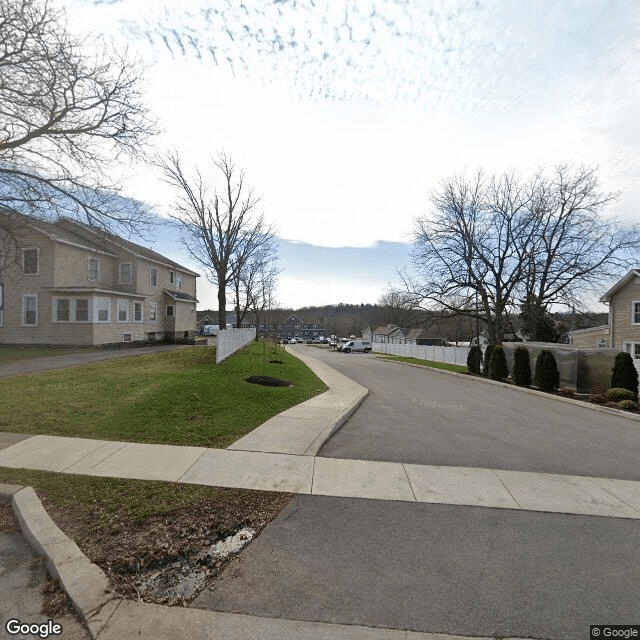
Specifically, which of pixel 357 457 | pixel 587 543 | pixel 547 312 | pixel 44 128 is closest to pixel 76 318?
pixel 44 128

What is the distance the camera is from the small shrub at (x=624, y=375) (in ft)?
39.3

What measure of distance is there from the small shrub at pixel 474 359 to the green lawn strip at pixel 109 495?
19825 mm

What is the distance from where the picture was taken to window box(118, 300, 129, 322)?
24.6 meters

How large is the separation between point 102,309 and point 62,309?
211cm

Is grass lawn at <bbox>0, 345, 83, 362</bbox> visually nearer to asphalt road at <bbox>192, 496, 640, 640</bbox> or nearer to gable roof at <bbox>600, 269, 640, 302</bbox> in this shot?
asphalt road at <bbox>192, 496, 640, 640</bbox>

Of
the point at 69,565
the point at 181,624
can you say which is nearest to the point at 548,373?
the point at 181,624

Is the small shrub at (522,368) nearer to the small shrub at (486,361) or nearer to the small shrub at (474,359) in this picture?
the small shrub at (486,361)

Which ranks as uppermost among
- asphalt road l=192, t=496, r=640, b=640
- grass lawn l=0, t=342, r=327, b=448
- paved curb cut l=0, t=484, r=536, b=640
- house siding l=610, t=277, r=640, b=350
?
house siding l=610, t=277, r=640, b=350

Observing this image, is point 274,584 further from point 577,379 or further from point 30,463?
→ point 577,379

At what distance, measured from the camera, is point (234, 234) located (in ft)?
69.3

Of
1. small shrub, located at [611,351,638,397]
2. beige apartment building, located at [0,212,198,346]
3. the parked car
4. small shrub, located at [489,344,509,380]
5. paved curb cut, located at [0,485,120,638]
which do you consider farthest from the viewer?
the parked car

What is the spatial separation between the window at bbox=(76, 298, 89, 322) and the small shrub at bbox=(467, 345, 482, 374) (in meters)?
23.3

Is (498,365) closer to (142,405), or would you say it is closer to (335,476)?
(335,476)

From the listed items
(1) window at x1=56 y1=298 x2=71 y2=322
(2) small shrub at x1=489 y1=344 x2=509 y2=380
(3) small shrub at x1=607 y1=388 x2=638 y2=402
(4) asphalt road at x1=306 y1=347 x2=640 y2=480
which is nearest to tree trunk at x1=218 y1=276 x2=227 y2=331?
(1) window at x1=56 y1=298 x2=71 y2=322
